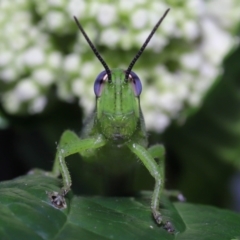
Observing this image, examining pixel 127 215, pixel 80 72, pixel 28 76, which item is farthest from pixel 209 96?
pixel 127 215

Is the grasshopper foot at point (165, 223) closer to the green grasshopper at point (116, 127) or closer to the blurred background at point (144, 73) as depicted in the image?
the green grasshopper at point (116, 127)

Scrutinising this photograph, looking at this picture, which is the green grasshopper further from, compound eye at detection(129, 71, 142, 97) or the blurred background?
the blurred background

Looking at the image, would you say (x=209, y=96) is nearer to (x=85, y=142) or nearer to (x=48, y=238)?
(x=85, y=142)

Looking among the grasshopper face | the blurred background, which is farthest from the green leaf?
the blurred background

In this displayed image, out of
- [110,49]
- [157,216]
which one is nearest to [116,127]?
[157,216]

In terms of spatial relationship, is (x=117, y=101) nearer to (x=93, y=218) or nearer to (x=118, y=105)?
(x=118, y=105)

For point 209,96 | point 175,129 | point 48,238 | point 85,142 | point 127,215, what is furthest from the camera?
point 175,129
